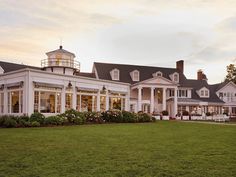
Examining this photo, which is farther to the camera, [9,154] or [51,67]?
[51,67]

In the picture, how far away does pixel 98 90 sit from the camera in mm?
32938

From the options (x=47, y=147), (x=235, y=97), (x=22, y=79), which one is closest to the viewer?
(x=47, y=147)

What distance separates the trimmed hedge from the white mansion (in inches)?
99.2

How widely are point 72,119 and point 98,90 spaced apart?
8383mm

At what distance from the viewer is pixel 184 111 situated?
4634 cm

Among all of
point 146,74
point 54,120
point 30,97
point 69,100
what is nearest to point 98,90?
point 69,100

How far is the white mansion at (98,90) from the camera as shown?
2603 cm

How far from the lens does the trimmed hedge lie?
2173 cm

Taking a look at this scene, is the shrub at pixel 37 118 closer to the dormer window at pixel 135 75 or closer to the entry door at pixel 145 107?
the entry door at pixel 145 107

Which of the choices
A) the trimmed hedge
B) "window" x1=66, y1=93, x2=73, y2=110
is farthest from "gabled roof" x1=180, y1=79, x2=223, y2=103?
"window" x1=66, y1=93, x2=73, y2=110

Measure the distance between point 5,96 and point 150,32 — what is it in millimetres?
15967

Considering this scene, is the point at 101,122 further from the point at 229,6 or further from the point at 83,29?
the point at 229,6

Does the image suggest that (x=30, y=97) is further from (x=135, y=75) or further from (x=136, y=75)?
(x=136, y=75)

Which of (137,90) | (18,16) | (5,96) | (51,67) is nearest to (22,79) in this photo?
(5,96)
